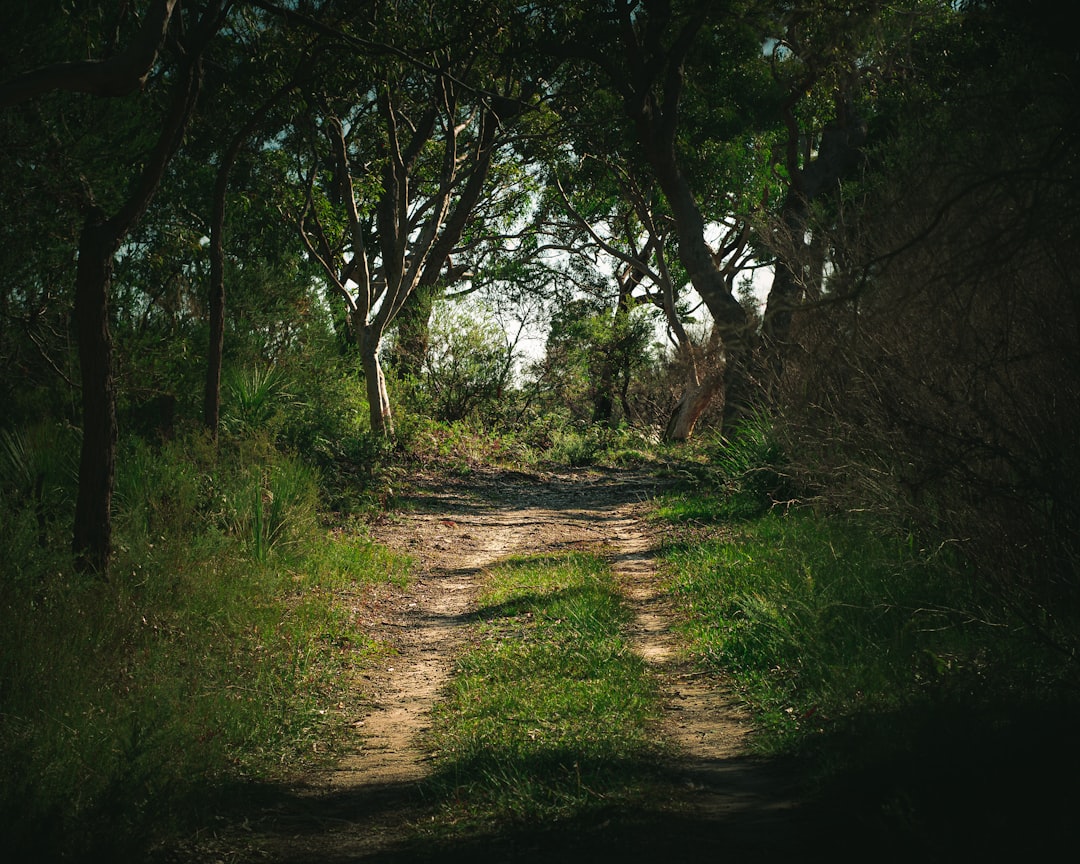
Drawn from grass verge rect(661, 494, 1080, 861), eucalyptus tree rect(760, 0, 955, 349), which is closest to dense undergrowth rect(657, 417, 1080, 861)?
grass verge rect(661, 494, 1080, 861)

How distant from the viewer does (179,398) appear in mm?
14234

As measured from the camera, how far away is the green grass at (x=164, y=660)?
4.38 m

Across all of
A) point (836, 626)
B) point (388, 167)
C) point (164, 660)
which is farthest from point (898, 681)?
point (388, 167)

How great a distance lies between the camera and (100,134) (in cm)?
1168

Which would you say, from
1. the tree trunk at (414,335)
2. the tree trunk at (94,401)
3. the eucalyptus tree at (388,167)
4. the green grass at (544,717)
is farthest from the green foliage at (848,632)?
the tree trunk at (414,335)

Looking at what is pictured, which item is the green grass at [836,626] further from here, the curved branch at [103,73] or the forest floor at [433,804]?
the curved branch at [103,73]

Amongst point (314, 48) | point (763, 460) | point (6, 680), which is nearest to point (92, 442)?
point (6, 680)

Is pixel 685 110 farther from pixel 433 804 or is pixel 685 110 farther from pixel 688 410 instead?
pixel 433 804

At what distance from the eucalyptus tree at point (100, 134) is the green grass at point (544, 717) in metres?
3.15

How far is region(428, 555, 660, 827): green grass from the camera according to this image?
4574 millimetres

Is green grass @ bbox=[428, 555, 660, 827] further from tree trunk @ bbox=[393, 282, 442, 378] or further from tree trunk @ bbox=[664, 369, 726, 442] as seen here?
tree trunk @ bbox=[664, 369, 726, 442]

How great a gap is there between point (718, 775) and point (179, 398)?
1159cm

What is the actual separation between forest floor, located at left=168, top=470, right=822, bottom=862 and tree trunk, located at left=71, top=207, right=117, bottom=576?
2397 millimetres

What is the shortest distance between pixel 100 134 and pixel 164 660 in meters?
8.20
